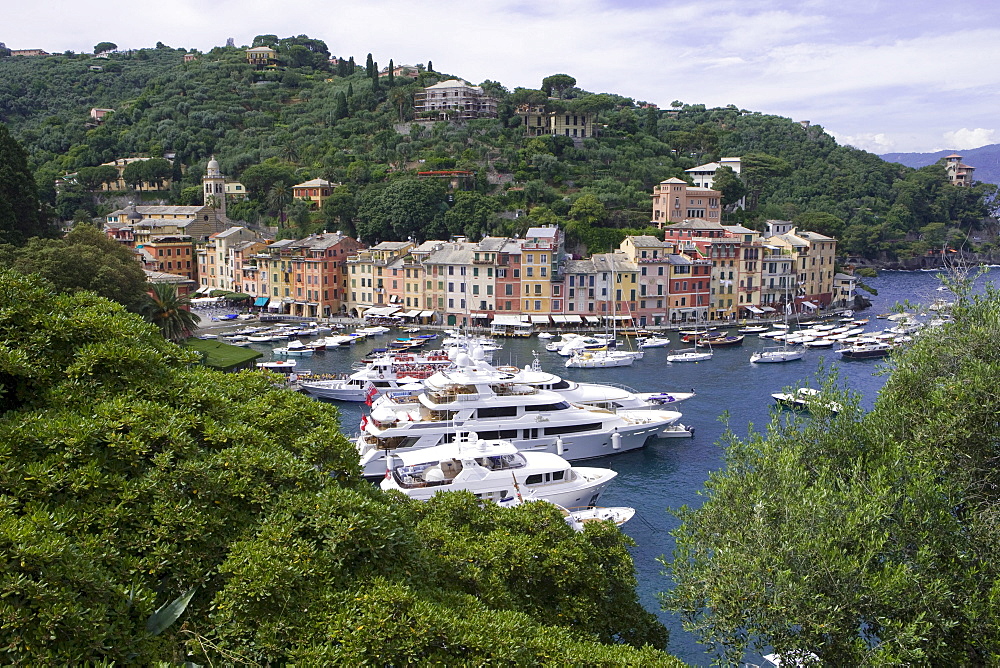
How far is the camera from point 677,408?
37.0 metres

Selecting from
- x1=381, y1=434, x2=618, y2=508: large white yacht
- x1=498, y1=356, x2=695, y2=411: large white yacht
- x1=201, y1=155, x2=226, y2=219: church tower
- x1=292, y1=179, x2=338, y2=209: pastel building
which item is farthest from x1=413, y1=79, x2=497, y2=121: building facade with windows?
x1=381, y1=434, x2=618, y2=508: large white yacht

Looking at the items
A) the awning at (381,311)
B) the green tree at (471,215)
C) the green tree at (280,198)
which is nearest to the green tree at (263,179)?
the green tree at (280,198)

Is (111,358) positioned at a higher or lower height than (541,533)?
higher

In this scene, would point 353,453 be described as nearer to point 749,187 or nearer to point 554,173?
point 554,173

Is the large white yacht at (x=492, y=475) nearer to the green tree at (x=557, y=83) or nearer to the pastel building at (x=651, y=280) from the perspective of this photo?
the pastel building at (x=651, y=280)

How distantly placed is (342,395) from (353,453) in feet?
103

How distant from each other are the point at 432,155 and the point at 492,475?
2744 inches

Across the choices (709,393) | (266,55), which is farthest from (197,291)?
(266,55)

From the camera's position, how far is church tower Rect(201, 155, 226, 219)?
8862cm

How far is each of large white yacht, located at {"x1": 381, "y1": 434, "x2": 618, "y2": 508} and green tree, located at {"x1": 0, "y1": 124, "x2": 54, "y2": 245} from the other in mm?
26336

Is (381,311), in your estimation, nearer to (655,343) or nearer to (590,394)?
(655,343)

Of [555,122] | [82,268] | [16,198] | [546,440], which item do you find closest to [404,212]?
[555,122]

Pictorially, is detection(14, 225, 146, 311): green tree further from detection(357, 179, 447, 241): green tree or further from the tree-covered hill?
the tree-covered hill

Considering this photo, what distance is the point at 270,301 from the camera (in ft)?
228
